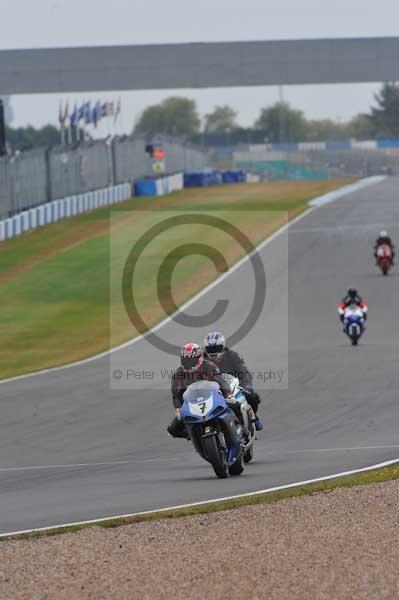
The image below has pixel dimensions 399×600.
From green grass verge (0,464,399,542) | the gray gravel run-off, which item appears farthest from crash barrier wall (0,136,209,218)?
the gray gravel run-off

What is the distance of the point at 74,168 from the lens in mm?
64688

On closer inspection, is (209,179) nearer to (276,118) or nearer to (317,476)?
(317,476)

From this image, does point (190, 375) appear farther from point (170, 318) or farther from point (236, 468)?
point (170, 318)

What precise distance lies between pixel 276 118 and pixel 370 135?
17.2 meters

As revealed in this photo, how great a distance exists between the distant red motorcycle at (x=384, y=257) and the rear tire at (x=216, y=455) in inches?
1032

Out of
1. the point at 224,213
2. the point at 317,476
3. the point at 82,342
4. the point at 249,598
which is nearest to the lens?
the point at 249,598

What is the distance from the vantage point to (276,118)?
187m

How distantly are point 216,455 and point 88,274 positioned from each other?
101 ft

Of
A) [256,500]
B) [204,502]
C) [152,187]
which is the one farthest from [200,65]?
[256,500]

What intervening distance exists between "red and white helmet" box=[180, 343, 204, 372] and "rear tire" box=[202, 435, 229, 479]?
994 millimetres

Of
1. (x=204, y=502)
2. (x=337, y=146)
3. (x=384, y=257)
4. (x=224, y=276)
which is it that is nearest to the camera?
(x=204, y=502)

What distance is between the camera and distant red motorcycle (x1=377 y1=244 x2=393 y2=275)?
39.4 metres

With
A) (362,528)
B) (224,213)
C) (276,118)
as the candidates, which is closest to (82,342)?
(362,528)

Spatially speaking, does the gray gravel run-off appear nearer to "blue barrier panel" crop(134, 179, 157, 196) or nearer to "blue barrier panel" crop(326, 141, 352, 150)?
"blue barrier panel" crop(134, 179, 157, 196)
